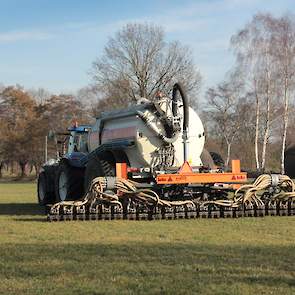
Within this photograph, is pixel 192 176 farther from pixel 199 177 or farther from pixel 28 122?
pixel 28 122

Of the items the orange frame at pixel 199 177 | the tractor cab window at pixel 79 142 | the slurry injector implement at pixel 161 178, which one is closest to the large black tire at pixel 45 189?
the tractor cab window at pixel 79 142

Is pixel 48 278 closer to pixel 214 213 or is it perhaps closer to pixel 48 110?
pixel 214 213

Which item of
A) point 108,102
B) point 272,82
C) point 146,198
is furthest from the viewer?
point 108,102

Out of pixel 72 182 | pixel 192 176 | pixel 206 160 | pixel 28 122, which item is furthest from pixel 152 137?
pixel 28 122

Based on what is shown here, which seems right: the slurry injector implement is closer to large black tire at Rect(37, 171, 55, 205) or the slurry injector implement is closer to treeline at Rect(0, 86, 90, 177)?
large black tire at Rect(37, 171, 55, 205)

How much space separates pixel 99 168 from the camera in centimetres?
1424

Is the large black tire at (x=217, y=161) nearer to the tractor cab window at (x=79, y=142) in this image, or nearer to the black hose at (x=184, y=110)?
the black hose at (x=184, y=110)

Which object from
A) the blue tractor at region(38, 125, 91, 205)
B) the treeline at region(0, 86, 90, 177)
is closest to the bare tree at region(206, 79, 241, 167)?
the treeline at region(0, 86, 90, 177)

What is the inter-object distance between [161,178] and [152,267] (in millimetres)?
5891

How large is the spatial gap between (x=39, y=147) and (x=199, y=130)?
207 feet

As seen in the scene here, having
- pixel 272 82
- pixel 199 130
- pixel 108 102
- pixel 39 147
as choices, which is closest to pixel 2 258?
pixel 199 130

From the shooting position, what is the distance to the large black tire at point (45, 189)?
18.5 meters

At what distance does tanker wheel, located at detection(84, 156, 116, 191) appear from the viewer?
14125 mm

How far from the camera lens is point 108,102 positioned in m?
59.7
